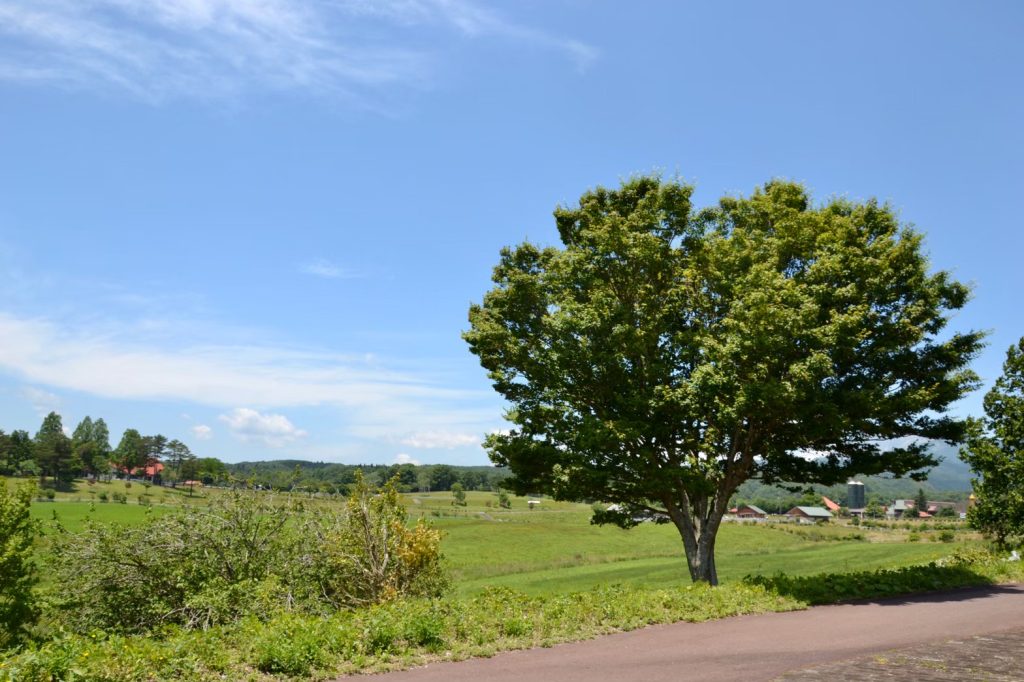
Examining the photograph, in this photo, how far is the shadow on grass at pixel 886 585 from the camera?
1628cm

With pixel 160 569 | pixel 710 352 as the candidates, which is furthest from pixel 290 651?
pixel 710 352

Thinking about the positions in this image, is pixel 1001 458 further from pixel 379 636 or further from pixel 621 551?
pixel 621 551

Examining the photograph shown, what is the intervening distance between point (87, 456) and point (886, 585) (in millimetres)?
171275

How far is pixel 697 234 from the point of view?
20.4 metres

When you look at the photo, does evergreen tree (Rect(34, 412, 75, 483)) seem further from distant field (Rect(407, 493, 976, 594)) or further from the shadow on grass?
the shadow on grass

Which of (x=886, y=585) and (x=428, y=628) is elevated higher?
(x=428, y=628)

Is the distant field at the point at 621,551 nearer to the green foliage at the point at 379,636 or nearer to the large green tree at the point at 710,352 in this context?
the large green tree at the point at 710,352

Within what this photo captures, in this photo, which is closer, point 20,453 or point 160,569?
point 160,569

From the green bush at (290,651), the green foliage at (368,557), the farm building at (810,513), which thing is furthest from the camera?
the farm building at (810,513)

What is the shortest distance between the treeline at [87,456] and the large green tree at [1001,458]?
101564mm

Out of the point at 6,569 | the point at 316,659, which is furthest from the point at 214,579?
the point at 6,569

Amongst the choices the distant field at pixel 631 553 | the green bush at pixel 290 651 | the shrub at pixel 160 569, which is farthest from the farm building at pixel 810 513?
the green bush at pixel 290 651

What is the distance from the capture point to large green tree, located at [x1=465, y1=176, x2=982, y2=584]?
55.5ft

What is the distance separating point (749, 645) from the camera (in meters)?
11.4
